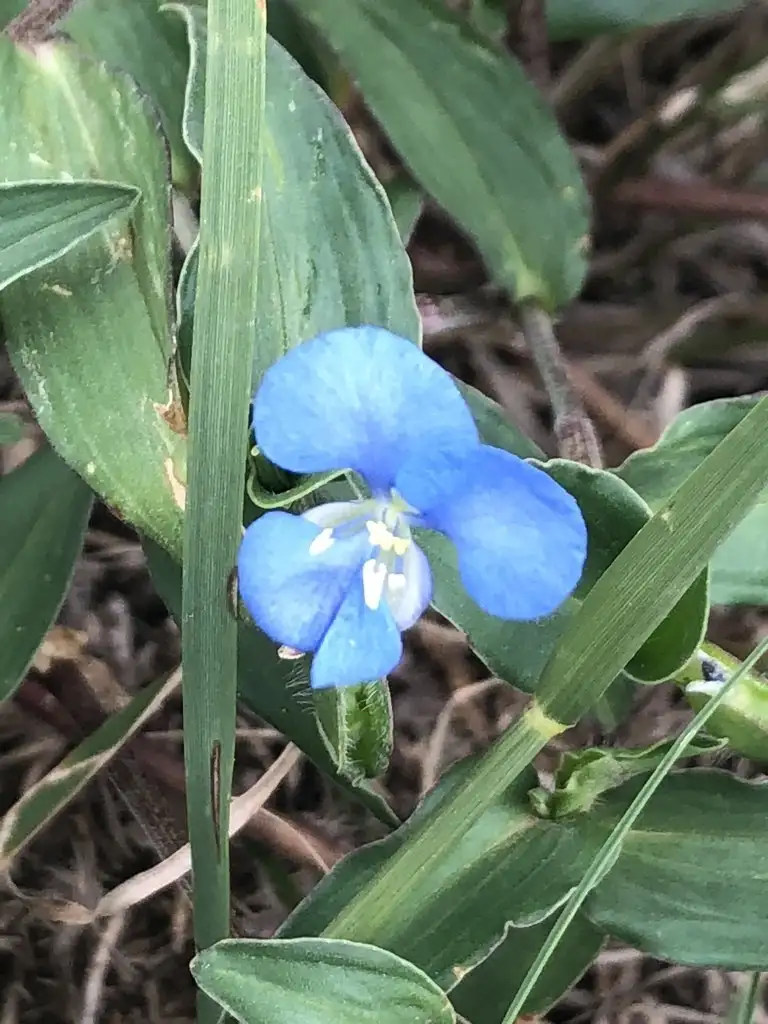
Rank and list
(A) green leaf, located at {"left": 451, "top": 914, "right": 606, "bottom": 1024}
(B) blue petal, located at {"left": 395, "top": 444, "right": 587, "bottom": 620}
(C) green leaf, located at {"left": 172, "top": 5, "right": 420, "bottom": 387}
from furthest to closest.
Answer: (A) green leaf, located at {"left": 451, "top": 914, "right": 606, "bottom": 1024}
(C) green leaf, located at {"left": 172, "top": 5, "right": 420, "bottom": 387}
(B) blue petal, located at {"left": 395, "top": 444, "right": 587, "bottom": 620}

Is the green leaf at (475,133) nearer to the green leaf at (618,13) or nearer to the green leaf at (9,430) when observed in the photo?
the green leaf at (618,13)

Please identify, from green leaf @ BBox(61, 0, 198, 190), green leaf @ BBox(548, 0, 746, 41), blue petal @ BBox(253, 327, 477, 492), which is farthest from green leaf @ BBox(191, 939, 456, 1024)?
green leaf @ BBox(548, 0, 746, 41)

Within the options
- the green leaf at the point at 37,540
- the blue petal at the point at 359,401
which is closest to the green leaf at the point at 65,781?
the green leaf at the point at 37,540

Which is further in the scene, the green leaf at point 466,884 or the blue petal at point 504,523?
the green leaf at point 466,884

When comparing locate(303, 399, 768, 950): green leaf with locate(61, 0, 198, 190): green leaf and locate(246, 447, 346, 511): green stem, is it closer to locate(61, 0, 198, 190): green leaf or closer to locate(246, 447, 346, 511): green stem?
locate(246, 447, 346, 511): green stem

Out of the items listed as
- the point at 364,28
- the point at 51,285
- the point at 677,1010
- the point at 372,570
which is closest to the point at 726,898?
the point at 372,570

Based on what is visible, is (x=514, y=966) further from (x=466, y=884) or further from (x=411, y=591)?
(x=411, y=591)

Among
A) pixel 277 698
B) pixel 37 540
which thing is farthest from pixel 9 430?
pixel 277 698
